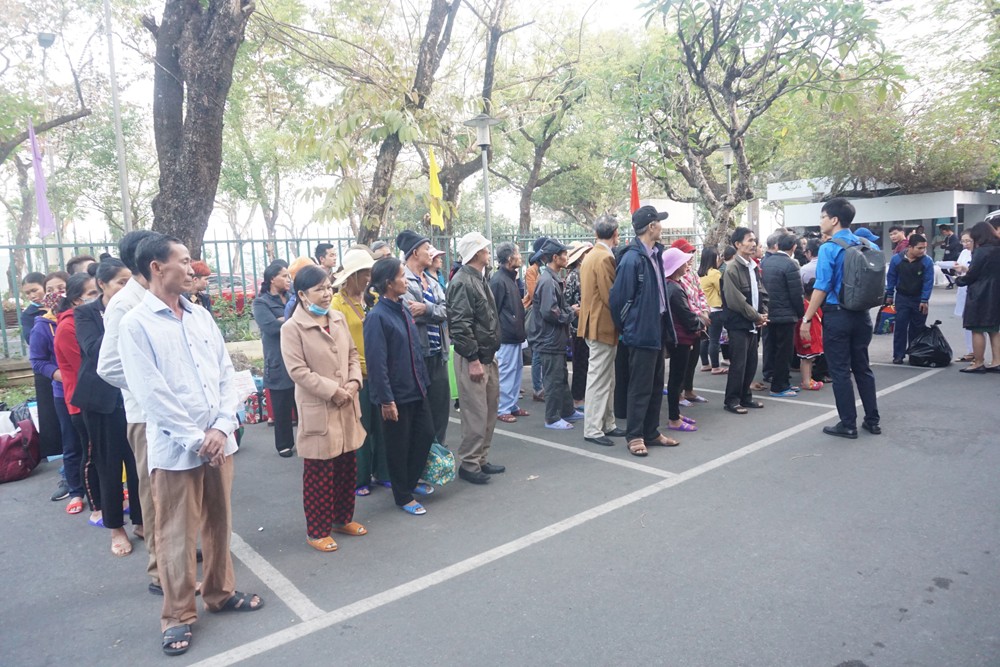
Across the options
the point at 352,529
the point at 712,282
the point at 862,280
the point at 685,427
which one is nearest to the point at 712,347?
the point at 712,282

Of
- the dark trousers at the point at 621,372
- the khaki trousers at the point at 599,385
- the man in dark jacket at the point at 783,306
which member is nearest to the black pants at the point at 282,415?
the khaki trousers at the point at 599,385

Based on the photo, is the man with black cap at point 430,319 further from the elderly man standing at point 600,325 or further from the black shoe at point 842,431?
the black shoe at point 842,431

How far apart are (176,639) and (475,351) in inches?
101


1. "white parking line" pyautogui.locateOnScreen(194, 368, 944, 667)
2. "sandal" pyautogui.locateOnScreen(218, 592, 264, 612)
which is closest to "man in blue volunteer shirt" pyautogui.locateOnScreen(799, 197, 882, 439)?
"white parking line" pyautogui.locateOnScreen(194, 368, 944, 667)

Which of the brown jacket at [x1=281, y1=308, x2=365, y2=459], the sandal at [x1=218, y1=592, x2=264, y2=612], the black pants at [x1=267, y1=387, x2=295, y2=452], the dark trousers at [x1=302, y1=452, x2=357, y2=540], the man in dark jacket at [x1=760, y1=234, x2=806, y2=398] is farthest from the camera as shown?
the man in dark jacket at [x1=760, y1=234, x2=806, y2=398]

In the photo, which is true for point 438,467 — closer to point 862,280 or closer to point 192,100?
point 862,280

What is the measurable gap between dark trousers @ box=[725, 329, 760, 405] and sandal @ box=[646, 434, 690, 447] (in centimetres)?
133

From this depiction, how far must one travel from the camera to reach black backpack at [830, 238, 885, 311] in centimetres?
536

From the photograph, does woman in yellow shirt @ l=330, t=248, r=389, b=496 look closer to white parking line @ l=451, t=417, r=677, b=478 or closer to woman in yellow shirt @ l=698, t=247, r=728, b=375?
white parking line @ l=451, t=417, r=677, b=478

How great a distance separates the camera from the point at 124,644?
300 centimetres

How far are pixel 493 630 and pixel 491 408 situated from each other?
2.24 metres

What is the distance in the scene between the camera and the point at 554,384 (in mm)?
6457

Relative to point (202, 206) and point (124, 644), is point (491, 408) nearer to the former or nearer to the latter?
point (124, 644)

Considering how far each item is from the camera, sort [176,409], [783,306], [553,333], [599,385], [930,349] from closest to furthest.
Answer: [176,409] → [599,385] → [553,333] → [783,306] → [930,349]
